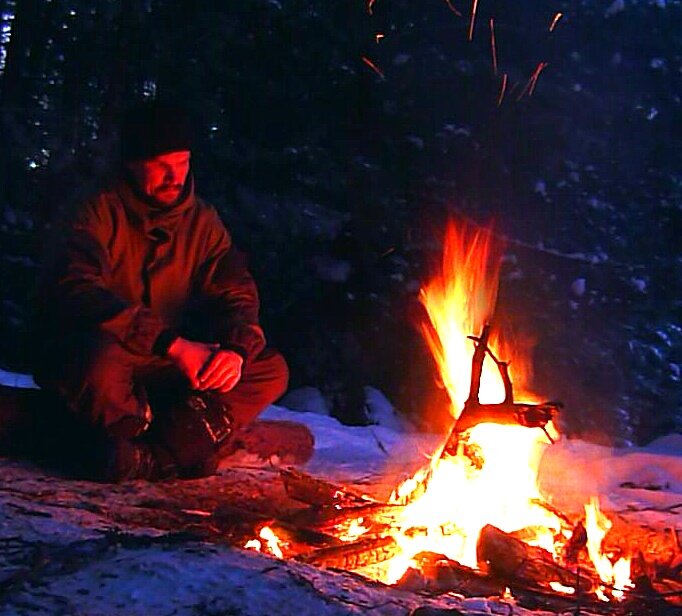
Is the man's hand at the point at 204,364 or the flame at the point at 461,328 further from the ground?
the flame at the point at 461,328

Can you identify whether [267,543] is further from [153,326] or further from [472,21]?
[472,21]

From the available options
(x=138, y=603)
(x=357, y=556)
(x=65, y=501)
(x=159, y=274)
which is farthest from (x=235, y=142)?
(x=138, y=603)

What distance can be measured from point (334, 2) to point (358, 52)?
1.28 ft

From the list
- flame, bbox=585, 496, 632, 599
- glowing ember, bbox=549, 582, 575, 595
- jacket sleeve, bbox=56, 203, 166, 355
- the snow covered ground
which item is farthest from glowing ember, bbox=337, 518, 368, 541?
jacket sleeve, bbox=56, 203, 166, 355

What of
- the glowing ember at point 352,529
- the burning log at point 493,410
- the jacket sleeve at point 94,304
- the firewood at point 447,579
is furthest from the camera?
the burning log at point 493,410

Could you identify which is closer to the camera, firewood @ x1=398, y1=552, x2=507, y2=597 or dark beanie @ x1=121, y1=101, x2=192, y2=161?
firewood @ x1=398, y1=552, x2=507, y2=597

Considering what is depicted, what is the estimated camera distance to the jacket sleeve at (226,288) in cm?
414

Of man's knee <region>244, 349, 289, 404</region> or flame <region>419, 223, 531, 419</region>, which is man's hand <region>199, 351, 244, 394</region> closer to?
man's knee <region>244, 349, 289, 404</region>

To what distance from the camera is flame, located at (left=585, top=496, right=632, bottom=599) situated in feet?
10.0

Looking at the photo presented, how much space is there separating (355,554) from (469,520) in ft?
2.02

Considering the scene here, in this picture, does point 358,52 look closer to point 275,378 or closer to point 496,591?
point 275,378

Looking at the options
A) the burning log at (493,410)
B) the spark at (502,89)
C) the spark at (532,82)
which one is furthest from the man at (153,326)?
the spark at (532,82)

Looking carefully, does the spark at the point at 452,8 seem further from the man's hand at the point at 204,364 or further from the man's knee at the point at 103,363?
the man's knee at the point at 103,363

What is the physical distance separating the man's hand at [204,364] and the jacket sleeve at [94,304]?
0.11 meters
